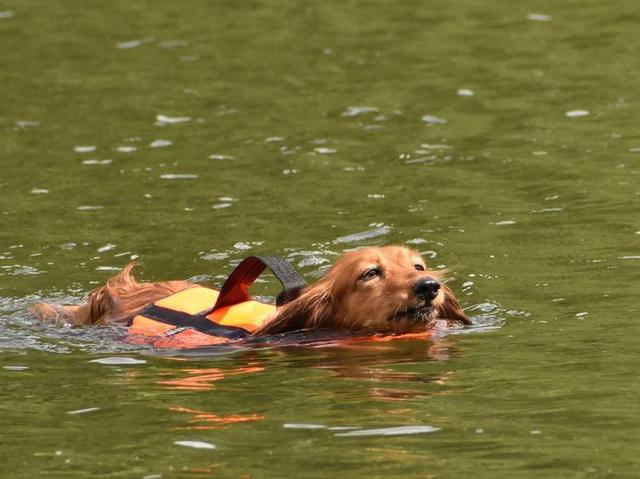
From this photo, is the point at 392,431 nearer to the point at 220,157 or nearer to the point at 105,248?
the point at 105,248

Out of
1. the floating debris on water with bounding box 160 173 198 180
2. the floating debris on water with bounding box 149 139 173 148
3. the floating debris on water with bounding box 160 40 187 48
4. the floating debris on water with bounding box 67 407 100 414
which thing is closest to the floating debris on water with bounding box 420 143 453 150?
the floating debris on water with bounding box 160 173 198 180

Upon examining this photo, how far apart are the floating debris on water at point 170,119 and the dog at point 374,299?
6.33 meters

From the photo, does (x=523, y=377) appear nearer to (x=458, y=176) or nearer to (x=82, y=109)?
(x=458, y=176)

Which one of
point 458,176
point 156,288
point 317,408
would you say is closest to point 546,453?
point 317,408

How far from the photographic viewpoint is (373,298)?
8945 mm

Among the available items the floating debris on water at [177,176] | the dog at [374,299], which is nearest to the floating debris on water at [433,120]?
the floating debris on water at [177,176]

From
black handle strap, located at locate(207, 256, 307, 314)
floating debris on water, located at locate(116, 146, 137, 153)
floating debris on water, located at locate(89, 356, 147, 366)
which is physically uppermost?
black handle strap, located at locate(207, 256, 307, 314)

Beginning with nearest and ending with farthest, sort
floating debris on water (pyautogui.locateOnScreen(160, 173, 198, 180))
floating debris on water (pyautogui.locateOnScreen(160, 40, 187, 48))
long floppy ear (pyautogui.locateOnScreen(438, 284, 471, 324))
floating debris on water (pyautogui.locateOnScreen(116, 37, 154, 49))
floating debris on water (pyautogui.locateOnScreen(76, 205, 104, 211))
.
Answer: long floppy ear (pyautogui.locateOnScreen(438, 284, 471, 324)), floating debris on water (pyautogui.locateOnScreen(76, 205, 104, 211)), floating debris on water (pyautogui.locateOnScreen(160, 173, 198, 180)), floating debris on water (pyautogui.locateOnScreen(160, 40, 187, 48)), floating debris on water (pyautogui.locateOnScreen(116, 37, 154, 49))

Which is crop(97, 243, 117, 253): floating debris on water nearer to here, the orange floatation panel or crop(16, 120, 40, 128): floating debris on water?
the orange floatation panel

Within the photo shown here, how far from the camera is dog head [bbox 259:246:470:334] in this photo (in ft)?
29.0

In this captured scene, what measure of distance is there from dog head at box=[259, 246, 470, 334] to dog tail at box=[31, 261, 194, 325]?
922 mm

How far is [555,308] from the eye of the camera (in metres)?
9.57

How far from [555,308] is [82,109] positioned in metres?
7.94

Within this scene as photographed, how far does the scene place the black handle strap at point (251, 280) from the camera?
906cm
